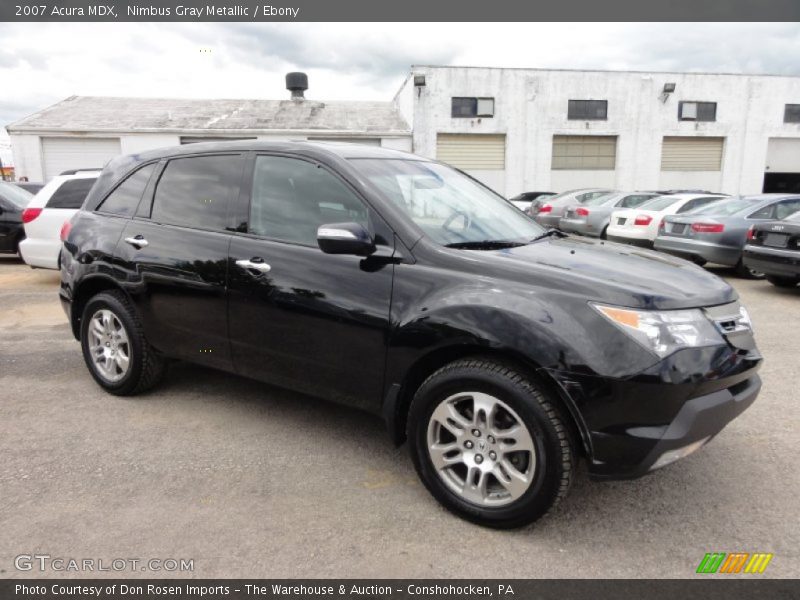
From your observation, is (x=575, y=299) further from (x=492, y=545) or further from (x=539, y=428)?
(x=492, y=545)

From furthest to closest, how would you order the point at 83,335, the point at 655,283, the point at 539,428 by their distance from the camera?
the point at 83,335
the point at 655,283
the point at 539,428

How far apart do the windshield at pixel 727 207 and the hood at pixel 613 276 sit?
7.25 m

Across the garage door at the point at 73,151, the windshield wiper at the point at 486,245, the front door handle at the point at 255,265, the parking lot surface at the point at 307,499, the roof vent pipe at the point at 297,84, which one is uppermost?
the roof vent pipe at the point at 297,84

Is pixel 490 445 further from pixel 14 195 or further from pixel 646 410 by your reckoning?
pixel 14 195

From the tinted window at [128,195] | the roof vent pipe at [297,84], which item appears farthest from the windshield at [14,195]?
the roof vent pipe at [297,84]

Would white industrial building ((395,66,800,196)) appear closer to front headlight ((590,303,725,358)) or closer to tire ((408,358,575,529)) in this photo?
tire ((408,358,575,529))

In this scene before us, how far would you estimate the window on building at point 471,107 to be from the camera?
26188 millimetres

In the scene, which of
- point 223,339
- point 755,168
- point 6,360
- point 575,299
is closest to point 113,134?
point 6,360

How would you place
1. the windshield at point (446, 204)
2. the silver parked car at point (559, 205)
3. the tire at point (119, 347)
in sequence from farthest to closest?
1. the silver parked car at point (559, 205)
2. the tire at point (119, 347)
3. the windshield at point (446, 204)

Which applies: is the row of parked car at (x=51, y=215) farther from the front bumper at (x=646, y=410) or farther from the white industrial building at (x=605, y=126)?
the white industrial building at (x=605, y=126)

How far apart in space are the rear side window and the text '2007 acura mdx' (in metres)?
4.75

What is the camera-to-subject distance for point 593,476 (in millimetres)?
2445

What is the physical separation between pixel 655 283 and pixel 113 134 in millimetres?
26213

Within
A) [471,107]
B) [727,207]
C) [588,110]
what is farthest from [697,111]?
[727,207]
